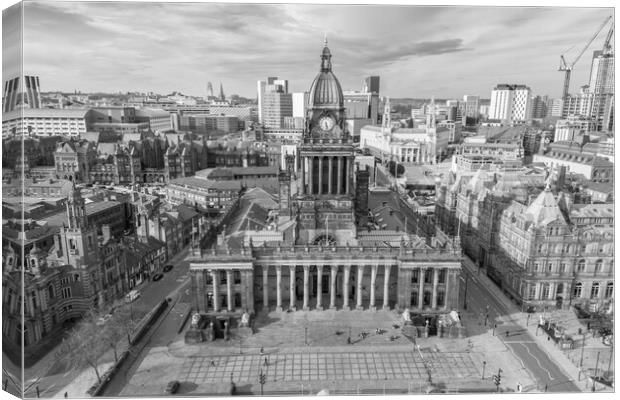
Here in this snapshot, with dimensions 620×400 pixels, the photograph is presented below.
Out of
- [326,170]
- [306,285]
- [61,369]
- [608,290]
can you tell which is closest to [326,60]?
[326,170]

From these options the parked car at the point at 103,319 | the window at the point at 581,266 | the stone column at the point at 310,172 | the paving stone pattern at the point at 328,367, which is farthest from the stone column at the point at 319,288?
the window at the point at 581,266

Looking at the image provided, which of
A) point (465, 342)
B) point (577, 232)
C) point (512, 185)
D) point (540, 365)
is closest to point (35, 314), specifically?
point (465, 342)

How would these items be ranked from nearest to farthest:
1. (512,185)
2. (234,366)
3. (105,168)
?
(234,366)
(512,185)
(105,168)

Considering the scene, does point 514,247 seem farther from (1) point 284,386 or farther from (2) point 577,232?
(1) point 284,386

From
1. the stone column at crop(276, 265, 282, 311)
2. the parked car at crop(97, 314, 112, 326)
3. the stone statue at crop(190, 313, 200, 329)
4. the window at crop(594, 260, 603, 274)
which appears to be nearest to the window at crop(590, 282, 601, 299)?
the window at crop(594, 260, 603, 274)

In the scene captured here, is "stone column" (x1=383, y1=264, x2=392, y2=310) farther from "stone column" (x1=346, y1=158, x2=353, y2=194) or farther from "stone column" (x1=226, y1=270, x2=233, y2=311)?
"stone column" (x1=226, y1=270, x2=233, y2=311)

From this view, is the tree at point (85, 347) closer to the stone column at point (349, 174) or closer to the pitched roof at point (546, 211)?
the stone column at point (349, 174)
